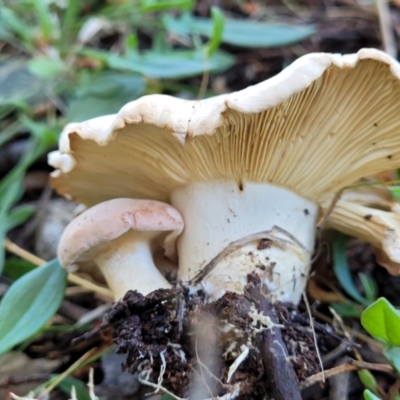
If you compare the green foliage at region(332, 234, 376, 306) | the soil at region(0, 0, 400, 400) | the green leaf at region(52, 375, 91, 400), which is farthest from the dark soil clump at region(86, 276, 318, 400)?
the green foliage at region(332, 234, 376, 306)

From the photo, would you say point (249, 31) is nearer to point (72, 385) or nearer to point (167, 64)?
point (167, 64)

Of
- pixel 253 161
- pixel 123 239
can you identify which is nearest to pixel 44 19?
pixel 123 239

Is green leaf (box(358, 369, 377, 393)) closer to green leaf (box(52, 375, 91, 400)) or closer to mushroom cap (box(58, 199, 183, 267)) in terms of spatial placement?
mushroom cap (box(58, 199, 183, 267))

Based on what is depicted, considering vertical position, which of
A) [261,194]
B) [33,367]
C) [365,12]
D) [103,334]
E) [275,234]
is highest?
[365,12]

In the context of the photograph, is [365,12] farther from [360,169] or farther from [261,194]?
[261,194]

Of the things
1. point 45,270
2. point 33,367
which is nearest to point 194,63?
point 45,270
